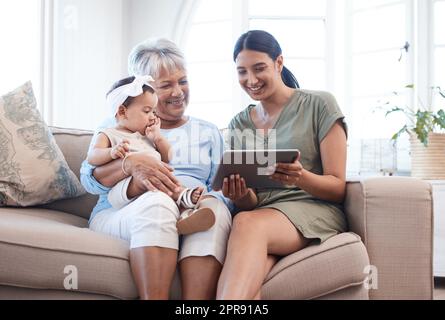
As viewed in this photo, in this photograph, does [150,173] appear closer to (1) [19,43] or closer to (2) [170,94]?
(2) [170,94]

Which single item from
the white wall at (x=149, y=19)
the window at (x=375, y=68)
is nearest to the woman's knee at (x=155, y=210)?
the window at (x=375, y=68)

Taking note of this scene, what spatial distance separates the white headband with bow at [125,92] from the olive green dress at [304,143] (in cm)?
40

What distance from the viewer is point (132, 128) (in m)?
1.90

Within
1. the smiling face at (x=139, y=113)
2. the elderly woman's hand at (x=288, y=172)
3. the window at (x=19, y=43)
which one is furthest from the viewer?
the window at (x=19, y=43)

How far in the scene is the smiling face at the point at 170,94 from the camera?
204 cm

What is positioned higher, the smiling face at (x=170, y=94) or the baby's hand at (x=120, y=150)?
the smiling face at (x=170, y=94)

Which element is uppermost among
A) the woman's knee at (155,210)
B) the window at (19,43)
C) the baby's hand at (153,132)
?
the window at (19,43)

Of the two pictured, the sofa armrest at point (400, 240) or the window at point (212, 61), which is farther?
the window at point (212, 61)

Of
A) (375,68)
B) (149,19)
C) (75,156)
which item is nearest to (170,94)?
(75,156)

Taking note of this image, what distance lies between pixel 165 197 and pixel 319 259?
0.48m

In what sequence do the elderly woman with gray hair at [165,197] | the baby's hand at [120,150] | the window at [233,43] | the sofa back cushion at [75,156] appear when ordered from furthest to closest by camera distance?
the window at [233,43], the sofa back cushion at [75,156], the baby's hand at [120,150], the elderly woman with gray hair at [165,197]

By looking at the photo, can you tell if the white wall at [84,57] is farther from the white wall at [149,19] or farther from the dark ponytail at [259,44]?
the dark ponytail at [259,44]

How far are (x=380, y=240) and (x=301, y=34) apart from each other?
298cm

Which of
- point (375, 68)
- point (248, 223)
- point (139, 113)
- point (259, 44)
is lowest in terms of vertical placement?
point (248, 223)
